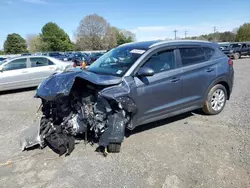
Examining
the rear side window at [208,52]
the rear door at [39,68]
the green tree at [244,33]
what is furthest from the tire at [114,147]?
the green tree at [244,33]

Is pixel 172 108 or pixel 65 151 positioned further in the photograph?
pixel 172 108

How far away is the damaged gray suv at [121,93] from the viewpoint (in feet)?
12.1

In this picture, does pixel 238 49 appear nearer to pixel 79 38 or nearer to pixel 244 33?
pixel 244 33

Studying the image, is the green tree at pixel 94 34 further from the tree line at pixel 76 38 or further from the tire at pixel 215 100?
the tire at pixel 215 100

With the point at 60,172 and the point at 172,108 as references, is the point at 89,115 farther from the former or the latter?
the point at 172,108

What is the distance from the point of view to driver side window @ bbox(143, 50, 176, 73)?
4.16 metres

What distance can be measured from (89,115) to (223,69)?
333cm

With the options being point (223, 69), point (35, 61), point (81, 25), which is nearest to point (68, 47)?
point (81, 25)

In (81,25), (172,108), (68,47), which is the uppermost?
(81,25)

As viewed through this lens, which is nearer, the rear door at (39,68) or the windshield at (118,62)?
the windshield at (118,62)

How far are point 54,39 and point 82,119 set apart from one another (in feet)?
230

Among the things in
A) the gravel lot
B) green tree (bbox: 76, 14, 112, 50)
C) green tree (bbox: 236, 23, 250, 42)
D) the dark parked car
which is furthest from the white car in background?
green tree (bbox: 236, 23, 250, 42)

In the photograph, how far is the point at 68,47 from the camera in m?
70.9

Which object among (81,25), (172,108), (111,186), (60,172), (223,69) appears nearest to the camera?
(111,186)
